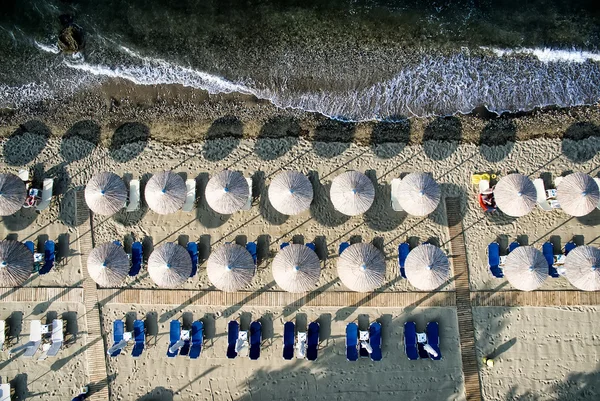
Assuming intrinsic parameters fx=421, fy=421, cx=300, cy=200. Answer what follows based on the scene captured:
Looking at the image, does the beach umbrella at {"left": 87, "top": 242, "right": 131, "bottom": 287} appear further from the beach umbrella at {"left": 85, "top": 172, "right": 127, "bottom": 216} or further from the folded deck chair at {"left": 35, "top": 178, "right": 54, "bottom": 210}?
the folded deck chair at {"left": 35, "top": 178, "right": 54, "bottom": 210}

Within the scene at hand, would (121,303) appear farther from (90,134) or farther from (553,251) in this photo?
(553,251)

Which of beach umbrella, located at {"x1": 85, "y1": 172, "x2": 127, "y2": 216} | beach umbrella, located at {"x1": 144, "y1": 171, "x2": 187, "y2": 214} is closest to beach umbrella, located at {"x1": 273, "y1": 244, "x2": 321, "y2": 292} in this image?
beach umbrella, located at {"x1": 144, "y1": 171, "x2": 187, "y2": 214}

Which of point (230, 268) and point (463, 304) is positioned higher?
point (230, 268)

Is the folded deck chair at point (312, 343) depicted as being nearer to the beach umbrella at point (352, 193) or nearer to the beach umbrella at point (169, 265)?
the beach umbrella at point (352, 193)

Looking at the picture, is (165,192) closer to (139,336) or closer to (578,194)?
(139,336)

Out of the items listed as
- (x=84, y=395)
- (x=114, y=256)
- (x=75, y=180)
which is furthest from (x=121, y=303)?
(x=75, y=180)

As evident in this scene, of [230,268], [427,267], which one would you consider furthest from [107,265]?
[427,267]
